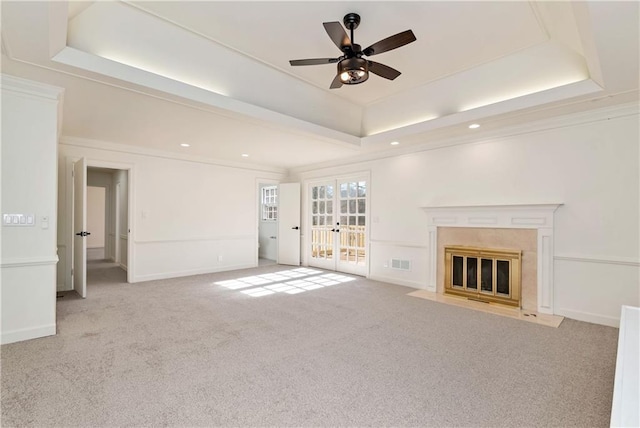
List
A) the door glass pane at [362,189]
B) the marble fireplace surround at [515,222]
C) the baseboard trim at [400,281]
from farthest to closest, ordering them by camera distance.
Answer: the door glass pane at [362,189] < the baseboard trim at [400,281] < the marble fireplace surround at [515,222]

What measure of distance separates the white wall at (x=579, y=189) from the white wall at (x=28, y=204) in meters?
4.82

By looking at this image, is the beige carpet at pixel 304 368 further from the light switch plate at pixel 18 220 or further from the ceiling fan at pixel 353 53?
the ceiling fan at pixel 353 53

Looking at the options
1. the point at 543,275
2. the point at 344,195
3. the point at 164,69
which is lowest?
the point at 543,275

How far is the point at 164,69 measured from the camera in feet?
9.97

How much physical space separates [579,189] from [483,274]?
151 centimetres

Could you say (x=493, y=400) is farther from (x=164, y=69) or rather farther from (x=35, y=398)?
(x=164, y=69)

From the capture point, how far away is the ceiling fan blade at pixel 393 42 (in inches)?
87.7

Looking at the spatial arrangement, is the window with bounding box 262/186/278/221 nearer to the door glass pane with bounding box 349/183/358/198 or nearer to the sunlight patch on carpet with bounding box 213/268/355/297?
the sunlight patch on carpet with bounding box 213/268/355/297

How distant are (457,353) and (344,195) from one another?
408 centimetres

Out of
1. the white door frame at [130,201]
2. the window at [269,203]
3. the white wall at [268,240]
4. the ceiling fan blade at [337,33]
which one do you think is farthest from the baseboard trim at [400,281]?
the white door frame at [130,201]

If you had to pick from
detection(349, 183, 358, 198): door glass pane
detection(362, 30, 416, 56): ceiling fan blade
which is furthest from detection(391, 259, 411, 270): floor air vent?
detection(362, 30, 416, 56): ceiling fan blade

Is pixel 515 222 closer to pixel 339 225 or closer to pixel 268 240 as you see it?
pixel 339 225

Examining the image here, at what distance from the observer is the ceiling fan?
2289 mm

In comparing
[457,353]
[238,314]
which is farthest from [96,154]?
[457,353]
